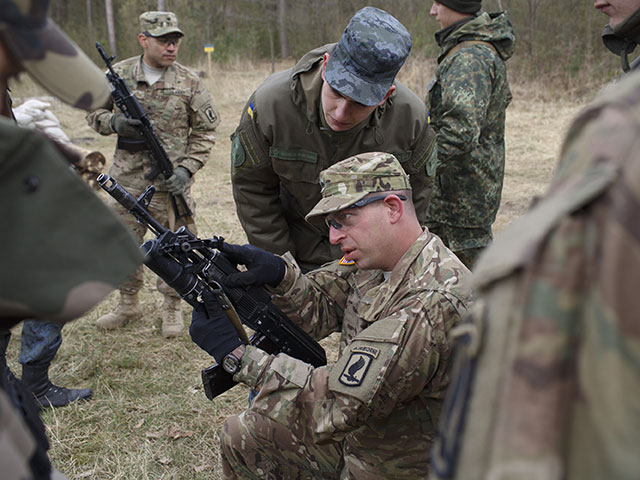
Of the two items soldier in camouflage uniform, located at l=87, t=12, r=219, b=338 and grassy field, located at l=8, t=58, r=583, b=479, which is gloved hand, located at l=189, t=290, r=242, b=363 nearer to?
grassy field, located at l=8, t=58, r=583, b=479

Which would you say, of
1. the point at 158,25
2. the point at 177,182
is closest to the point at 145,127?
the point at 177,182

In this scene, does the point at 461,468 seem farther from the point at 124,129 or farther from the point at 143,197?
the point at 124,129

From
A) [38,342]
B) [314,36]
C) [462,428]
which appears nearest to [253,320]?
[38,342]

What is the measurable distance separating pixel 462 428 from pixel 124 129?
4.28 m

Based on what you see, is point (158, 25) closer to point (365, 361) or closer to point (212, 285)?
point (212, 285)

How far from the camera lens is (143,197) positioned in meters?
2.73

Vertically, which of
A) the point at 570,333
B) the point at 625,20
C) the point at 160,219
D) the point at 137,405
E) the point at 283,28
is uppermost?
the point at 570,333

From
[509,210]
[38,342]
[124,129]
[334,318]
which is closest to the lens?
[334,318]

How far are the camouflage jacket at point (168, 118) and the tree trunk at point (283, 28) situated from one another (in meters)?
17.9

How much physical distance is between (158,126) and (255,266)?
8.32 ft

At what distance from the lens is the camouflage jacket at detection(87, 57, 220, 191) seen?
4688mm

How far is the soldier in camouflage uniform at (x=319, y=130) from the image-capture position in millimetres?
2678

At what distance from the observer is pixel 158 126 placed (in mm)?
4785

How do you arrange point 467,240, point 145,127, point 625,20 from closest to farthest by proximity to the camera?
point 625,20, point 467,240, point 145,127
